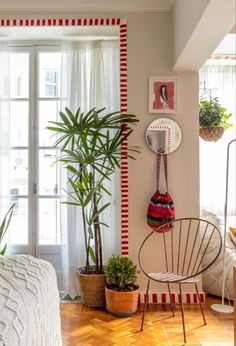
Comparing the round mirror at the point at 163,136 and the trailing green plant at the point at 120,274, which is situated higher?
the round mirror at the point at 163,136

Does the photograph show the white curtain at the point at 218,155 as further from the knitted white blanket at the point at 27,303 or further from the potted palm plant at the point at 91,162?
the knitted white blanket at the point at 27,303

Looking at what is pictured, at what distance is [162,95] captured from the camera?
9.82 ft

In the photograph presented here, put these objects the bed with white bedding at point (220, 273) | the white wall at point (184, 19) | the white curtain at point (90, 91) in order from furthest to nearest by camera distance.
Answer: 1. the white curtain at point (90, 91)
2. the bed with white bedding at point (220, 273)
3. the white wall at point (184, 19)

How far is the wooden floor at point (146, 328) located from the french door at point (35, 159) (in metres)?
0.72

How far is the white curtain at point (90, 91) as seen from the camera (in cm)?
309

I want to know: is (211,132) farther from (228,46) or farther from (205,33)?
(205,33)

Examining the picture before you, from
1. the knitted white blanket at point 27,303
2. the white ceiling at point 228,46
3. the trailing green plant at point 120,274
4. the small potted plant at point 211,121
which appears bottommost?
the trailing green plant at point 120,274

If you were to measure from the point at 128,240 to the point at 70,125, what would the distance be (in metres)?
1.18

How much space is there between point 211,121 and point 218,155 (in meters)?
0.54

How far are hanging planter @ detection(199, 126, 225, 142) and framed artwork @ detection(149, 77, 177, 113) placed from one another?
1.49 ft

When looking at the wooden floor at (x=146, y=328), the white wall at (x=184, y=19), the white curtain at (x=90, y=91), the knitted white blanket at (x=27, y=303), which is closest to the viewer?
the knitted white blanket at (x=27, y=303)

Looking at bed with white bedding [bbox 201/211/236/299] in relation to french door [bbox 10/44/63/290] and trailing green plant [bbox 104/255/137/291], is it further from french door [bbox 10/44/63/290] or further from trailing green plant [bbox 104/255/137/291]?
french door [bbox 10/44/63/290]

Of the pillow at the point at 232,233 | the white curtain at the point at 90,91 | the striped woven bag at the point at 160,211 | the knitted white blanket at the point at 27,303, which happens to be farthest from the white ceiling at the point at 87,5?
the knitted white blanket at the point at 27,303

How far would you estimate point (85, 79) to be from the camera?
3125 mm
